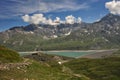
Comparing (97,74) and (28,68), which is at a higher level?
(28,68)

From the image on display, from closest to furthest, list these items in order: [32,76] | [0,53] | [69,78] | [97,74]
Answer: [32,76], [69,78], [0,53], [97,74]

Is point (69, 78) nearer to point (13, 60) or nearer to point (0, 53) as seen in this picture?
point (13, 60)

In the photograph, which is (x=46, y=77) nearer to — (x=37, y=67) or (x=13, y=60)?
(x=37, y=67)

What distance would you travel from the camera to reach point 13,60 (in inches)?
3027

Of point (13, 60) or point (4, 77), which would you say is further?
point (13, 60)

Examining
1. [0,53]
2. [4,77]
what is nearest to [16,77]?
[4,77]

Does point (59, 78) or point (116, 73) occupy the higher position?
point (59, 78)

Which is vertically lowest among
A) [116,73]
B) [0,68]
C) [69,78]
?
[116,73]

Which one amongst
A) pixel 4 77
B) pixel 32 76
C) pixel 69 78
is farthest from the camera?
pixel 69 78

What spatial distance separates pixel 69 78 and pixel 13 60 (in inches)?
697

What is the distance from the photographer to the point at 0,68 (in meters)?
64.9

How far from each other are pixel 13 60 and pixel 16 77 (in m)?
16.8

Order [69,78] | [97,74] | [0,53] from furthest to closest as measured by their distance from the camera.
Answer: [97,74] < [0,53] < [69,78]

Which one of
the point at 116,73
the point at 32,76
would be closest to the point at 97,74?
the point at 116,73
